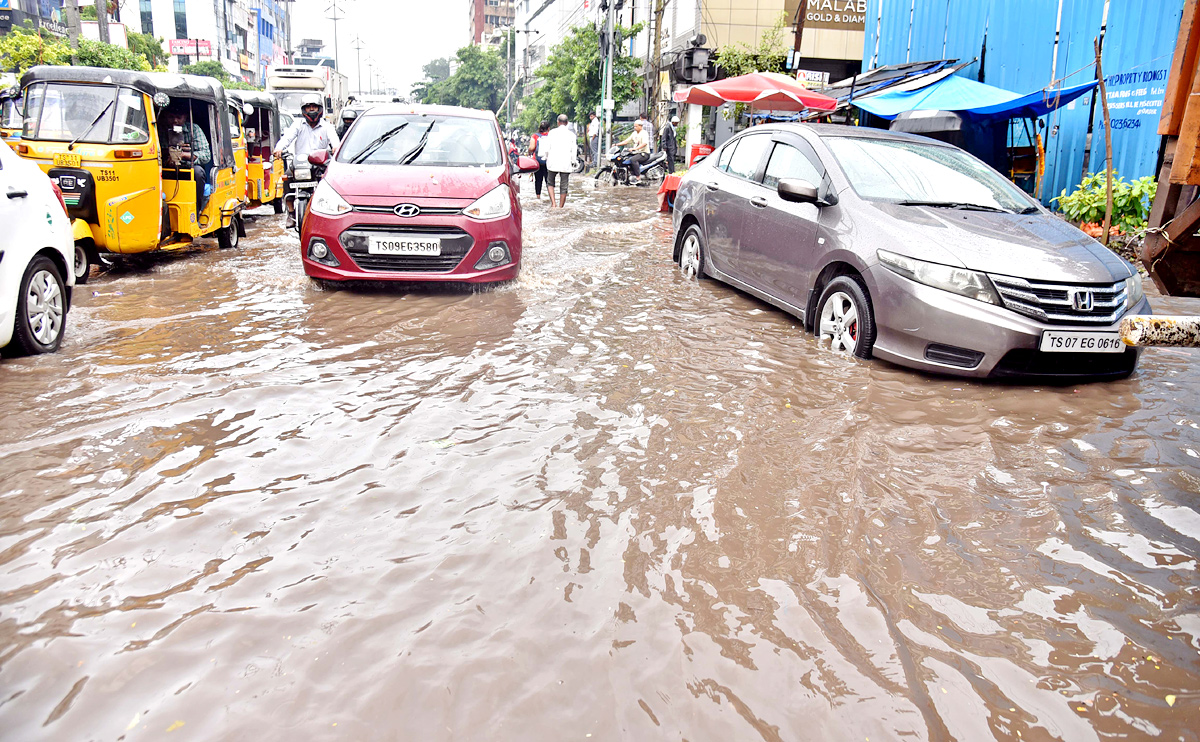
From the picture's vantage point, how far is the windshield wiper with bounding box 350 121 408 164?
7.93m

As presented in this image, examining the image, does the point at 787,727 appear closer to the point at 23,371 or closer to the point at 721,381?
the point at 721,381

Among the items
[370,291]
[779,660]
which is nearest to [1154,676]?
[779,660]

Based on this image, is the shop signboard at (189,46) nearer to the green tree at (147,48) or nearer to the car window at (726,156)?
the green tree at (147,48)

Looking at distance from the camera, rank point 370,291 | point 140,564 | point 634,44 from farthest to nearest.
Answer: point 634,44, point 370,291, point 140,564

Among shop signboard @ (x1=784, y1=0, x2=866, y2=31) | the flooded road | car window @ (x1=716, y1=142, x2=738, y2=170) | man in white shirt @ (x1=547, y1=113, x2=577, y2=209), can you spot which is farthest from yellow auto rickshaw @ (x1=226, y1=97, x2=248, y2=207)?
shop signboard @ (x1=784, y1=0, x2=866, y2=31)

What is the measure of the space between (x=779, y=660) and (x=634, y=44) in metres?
43.4

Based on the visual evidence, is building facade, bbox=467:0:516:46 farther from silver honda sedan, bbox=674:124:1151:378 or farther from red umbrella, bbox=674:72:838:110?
silver honda sedan, bbox=674:124:1151:378

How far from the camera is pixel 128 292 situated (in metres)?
7.86

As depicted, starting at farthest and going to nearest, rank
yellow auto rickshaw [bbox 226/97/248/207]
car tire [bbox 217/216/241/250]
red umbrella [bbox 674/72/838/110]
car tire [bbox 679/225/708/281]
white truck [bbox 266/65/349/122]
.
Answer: white truck [bbox 266/65/349/122]
red umbrella [bbox 674/72/838/110]
yellow auto rickshaw [bbox 226/97/248/207]
car tire [bbox 217/216/241/250]
car tire [bbox 679/225/708/281]

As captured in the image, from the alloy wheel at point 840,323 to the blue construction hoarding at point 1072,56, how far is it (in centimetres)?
687

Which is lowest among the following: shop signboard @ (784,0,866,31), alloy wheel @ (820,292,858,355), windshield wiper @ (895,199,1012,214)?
alloy wheel @ (820,292,858,355)

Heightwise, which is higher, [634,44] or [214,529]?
[634,44]

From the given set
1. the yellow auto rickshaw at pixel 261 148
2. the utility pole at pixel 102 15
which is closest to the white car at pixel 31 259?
the yellow auto rickshaw at pixel 261 148

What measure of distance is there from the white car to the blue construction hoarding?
37.0 feet
